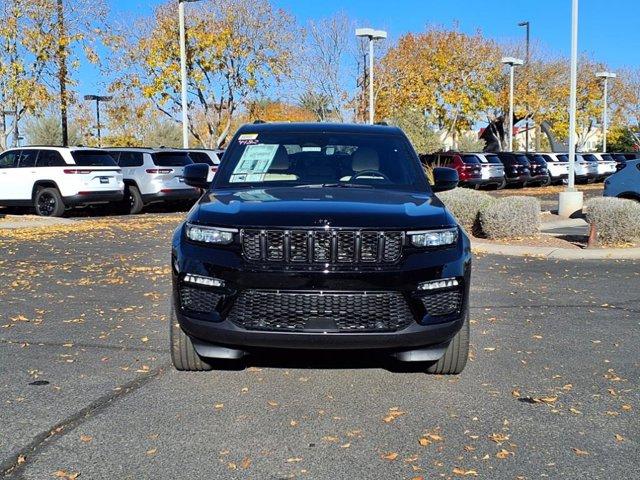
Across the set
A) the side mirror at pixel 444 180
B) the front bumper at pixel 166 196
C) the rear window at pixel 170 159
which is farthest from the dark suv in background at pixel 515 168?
the side mirror at pixel 444 180

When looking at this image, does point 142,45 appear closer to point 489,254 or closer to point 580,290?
point 489,254

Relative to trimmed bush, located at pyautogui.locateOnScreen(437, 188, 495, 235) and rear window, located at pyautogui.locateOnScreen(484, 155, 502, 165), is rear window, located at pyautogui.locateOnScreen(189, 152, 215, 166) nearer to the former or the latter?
trimmed bush, located at pyautogui.locateOnScreen(437, 188, 495, 235)

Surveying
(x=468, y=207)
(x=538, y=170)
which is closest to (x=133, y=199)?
(x=468, y=207)

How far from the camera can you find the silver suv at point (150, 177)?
1981 centimetres

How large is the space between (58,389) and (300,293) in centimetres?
177

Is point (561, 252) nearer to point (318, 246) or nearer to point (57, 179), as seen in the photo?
point (318, 246)

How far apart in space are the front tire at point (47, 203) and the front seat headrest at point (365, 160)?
45.1 ft

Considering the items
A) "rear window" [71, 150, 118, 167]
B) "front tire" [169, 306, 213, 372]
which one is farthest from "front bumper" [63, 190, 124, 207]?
"front tire" [169, 306, 213, 372]

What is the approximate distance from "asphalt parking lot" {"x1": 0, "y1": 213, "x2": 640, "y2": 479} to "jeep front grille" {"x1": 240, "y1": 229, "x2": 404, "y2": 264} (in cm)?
91

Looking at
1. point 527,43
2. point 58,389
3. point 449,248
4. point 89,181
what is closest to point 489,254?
point 449,248

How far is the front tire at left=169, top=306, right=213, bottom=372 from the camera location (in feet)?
15.8

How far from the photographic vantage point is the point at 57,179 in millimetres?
17828

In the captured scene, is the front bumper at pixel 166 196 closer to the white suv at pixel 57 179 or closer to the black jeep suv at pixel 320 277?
the white suv at pixel 57 179

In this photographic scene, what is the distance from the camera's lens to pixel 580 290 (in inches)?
328
